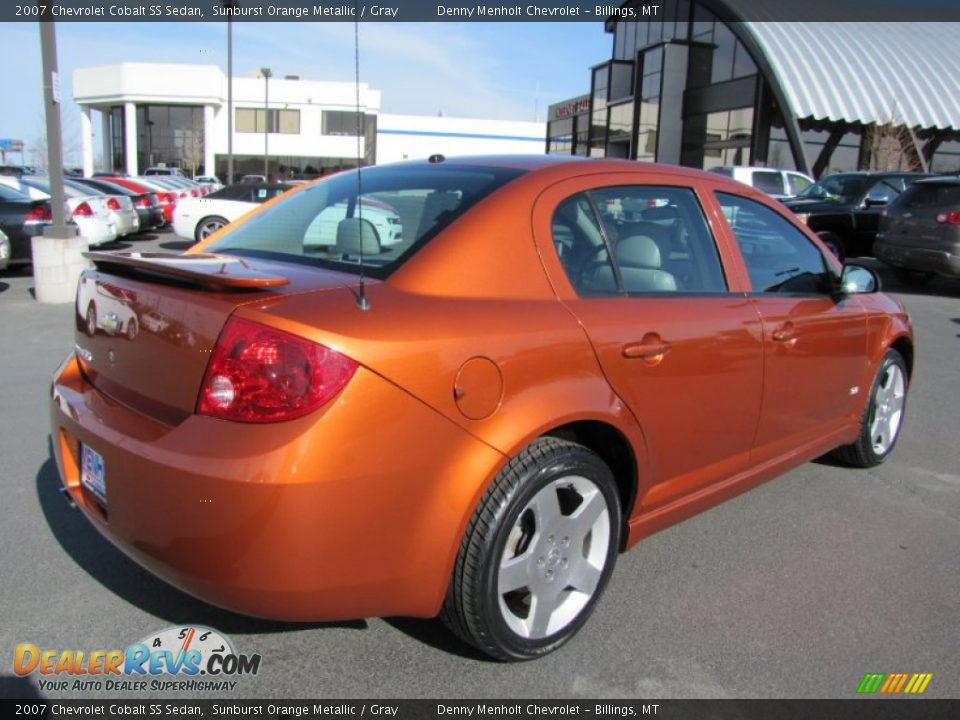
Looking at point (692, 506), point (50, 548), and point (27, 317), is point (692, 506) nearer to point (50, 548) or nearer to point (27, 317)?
point (50, 548)

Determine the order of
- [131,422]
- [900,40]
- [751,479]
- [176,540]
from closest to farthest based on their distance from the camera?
[176,540]
[131,422]
[751,479]
[900,40]

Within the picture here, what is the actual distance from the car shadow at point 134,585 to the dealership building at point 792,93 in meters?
31.9

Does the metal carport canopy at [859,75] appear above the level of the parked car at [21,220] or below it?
above

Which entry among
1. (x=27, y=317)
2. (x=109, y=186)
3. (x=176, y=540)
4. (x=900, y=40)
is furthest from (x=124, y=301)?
(x=900, y=40)

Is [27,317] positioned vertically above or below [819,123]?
below

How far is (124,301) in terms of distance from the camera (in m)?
2.49

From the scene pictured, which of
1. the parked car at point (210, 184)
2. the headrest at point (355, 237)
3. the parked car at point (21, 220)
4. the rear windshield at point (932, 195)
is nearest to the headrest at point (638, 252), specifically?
the headrest at point (355, 237)

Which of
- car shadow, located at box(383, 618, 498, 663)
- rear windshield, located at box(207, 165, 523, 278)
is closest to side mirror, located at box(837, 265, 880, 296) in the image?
rear windshield, located at box(207, 165, 523, 278)

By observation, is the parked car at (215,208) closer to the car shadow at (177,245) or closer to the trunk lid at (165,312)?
the car shadow at (177,245)

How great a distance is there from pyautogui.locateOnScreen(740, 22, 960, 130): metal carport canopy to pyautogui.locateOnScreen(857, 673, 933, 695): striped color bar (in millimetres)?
31376

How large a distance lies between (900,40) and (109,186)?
36445 millimetres

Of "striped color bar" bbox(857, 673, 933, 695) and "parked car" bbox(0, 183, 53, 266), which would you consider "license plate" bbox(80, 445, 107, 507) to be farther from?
"parked car" bbox(0, 183, 53, 266)

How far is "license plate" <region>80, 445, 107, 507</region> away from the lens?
92.7 inches

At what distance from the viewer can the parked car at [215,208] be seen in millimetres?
14094
